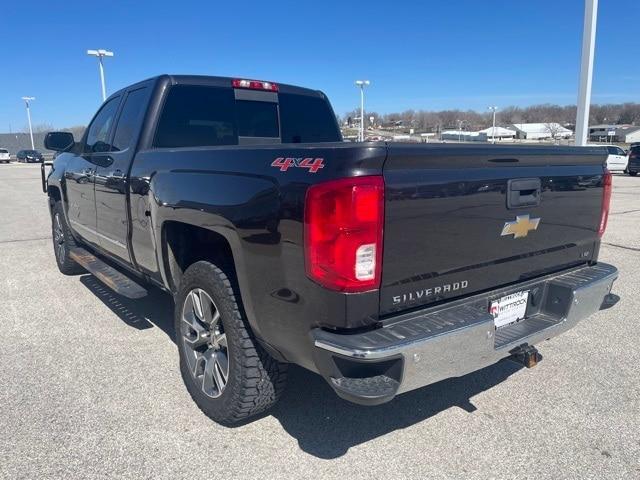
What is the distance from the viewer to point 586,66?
42.8 ft

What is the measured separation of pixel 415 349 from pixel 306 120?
3.15 meters

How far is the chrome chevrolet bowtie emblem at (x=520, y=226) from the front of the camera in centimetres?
270

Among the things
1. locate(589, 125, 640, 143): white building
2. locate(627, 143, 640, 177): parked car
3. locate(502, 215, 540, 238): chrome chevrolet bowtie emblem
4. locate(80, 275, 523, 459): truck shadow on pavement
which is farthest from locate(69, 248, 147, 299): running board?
locate(589, 125, 640, 143): white building

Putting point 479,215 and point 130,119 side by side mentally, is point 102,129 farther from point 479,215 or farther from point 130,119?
point 479,215

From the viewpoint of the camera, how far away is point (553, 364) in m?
3.72

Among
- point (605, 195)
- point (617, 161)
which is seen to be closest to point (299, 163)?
point (605, 195)

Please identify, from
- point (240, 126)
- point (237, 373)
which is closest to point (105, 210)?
point (240, 126)

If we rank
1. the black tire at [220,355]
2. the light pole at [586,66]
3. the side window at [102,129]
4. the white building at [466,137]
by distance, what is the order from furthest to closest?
1. the light pole at [586,66]
2. the white building at [466,137]
3. the side window at [102,129]
4. the black tire at [220,355]

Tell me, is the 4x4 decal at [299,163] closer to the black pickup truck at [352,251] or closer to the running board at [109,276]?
the black pickup truck at [352,251]

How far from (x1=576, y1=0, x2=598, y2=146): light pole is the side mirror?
484 inches

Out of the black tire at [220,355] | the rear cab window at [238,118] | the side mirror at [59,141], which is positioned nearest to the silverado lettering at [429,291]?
the black tire at [220,355]

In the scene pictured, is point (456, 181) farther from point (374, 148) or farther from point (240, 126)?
point (240, 126)

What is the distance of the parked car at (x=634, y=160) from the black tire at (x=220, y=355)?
29260 mm

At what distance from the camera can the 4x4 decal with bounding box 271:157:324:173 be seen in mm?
2160
